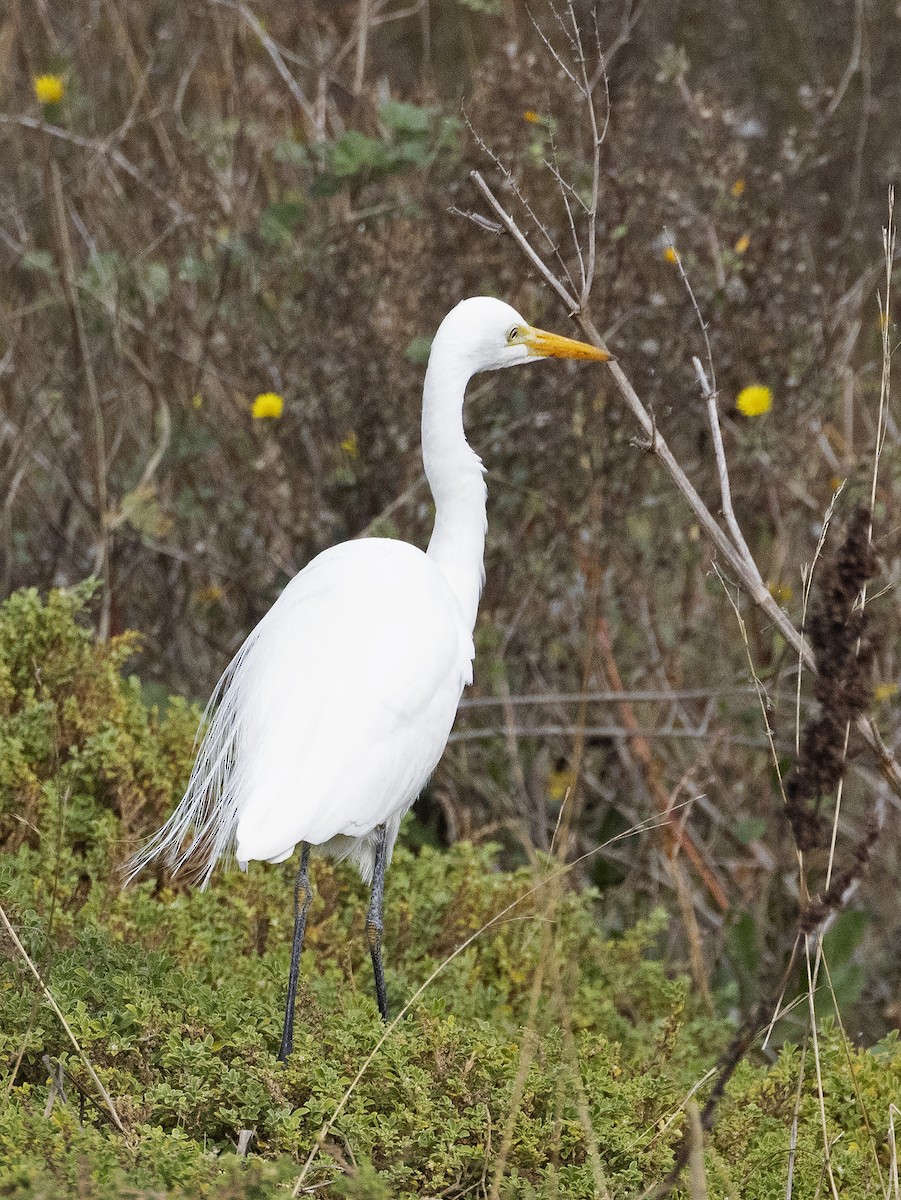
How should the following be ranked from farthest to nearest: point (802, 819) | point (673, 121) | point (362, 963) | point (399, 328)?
point (673, 121) < point (399, 328) < point (362, 963) < point (802, 819)

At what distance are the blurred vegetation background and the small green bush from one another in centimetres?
57

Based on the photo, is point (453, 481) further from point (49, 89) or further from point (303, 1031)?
point (49, 89)

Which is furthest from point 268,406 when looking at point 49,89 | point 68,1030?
point 68,1030

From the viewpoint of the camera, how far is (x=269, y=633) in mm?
2498

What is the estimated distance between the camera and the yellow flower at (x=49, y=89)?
3.50 m

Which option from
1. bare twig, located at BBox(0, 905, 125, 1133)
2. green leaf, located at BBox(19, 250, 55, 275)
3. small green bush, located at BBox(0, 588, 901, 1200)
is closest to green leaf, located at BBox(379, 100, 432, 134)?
green leaf, located at BBox(19, 250, 55, 275)

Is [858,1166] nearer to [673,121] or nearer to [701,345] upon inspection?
[701,345]

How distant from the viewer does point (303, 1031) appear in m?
2.06

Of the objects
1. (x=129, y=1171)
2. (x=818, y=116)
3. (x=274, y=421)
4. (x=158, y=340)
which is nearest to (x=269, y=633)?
(x=129, y=1171)

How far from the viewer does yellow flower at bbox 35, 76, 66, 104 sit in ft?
11.5

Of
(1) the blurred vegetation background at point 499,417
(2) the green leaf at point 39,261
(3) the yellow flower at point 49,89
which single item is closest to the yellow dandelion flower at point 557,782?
(1) the blurred vegetation background at point 499,417

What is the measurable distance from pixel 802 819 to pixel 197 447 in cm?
286

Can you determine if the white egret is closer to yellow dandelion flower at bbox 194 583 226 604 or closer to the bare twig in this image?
the bare twig

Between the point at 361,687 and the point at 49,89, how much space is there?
76.8 inches
